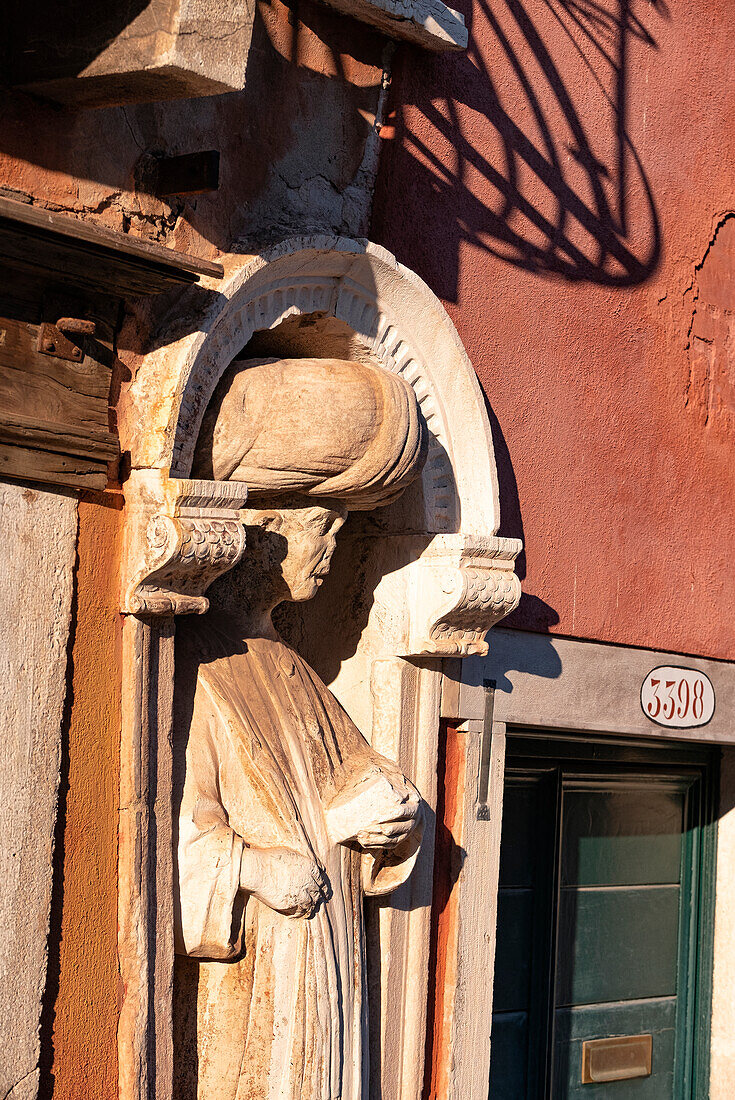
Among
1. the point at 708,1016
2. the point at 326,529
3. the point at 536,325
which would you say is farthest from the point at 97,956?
the point at 708,1016

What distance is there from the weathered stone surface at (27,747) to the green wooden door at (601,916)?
6.37ft

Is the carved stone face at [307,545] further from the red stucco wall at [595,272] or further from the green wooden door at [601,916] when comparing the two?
the green wooden door at [601,916]

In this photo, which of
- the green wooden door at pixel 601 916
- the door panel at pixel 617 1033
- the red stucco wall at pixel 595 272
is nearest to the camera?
the red stucco wall at pixel 595 272

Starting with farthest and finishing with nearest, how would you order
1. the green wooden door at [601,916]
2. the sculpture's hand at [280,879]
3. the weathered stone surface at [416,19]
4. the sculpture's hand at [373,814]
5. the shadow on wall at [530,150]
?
1. the green wooden door at [601,916]
2. the shadow on wall at [530,150]
3. the weathered stone surface at [416,19]
4. the sculpture's hand at [373,814]
5. the sculpture's hand at [280,879]

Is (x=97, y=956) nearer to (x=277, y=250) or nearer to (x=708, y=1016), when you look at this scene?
(x=277, y=250)

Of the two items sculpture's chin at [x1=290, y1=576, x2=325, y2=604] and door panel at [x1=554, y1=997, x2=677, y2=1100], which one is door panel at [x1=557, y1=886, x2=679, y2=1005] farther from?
sculpture's chin at [x1=290, y1=576, x2=325, y2=604]

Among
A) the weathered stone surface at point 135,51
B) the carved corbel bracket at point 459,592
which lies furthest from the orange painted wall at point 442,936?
the weathered stone surface at point 135,51

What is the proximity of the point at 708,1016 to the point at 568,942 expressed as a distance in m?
0.70

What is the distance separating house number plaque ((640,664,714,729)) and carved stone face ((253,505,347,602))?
4.73ft

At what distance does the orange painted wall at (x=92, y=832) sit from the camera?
110 inches

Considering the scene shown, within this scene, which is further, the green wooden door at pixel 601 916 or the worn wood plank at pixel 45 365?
the green wooden door at pixel 601 916

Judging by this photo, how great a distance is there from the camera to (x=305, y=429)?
9.95 ft

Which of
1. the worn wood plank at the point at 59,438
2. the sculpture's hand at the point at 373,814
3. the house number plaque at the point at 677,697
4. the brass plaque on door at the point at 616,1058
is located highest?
the worn wood plank at the point at 59,438

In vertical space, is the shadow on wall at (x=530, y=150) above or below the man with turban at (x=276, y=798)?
above
